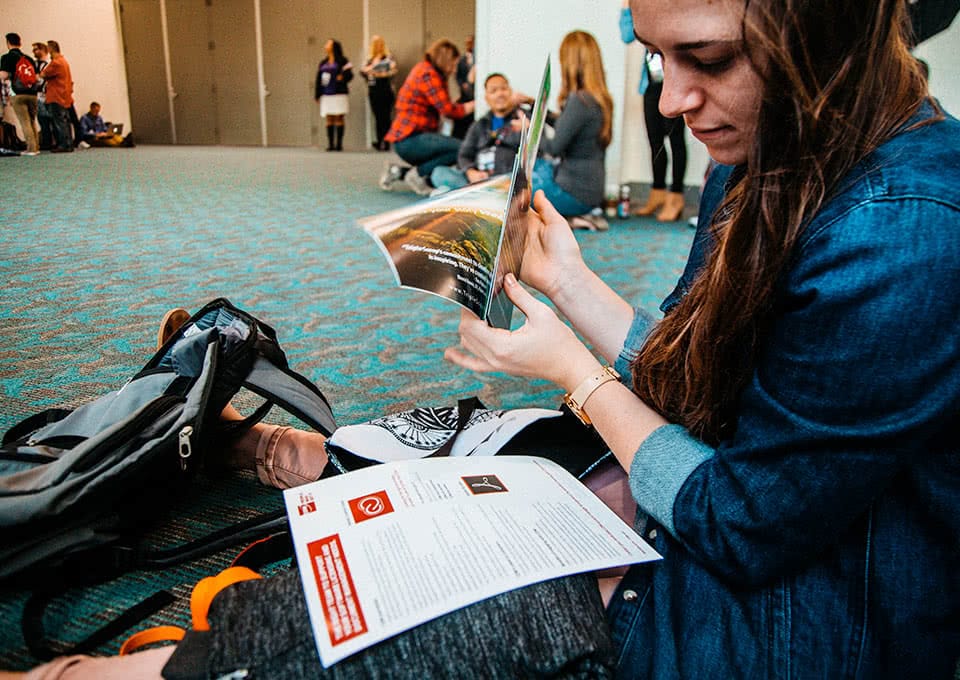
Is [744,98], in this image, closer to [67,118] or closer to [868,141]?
[868,141]

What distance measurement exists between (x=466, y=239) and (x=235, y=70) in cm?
1241

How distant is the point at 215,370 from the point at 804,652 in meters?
0.85

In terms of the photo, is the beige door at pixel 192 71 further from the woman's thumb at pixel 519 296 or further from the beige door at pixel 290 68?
the woman's thumb at pixel 519 296

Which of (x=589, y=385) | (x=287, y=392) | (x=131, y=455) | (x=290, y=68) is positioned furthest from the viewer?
(x=290, y=68)

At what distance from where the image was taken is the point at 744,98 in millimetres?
602

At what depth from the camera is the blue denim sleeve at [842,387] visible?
1.71ft

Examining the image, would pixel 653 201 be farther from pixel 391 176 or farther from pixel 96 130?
pixel 96 130

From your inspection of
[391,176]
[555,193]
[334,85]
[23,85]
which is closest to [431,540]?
[555,193]

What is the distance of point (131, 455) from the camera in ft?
3.08

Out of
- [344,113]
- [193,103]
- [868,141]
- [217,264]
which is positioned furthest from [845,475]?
[193,103]

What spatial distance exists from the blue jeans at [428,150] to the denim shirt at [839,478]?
16.2ft

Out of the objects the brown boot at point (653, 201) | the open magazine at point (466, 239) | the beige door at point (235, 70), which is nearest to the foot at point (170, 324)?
the open magazine at point (466, 239)

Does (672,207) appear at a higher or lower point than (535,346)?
lower

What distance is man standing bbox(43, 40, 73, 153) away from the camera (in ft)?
22.2
